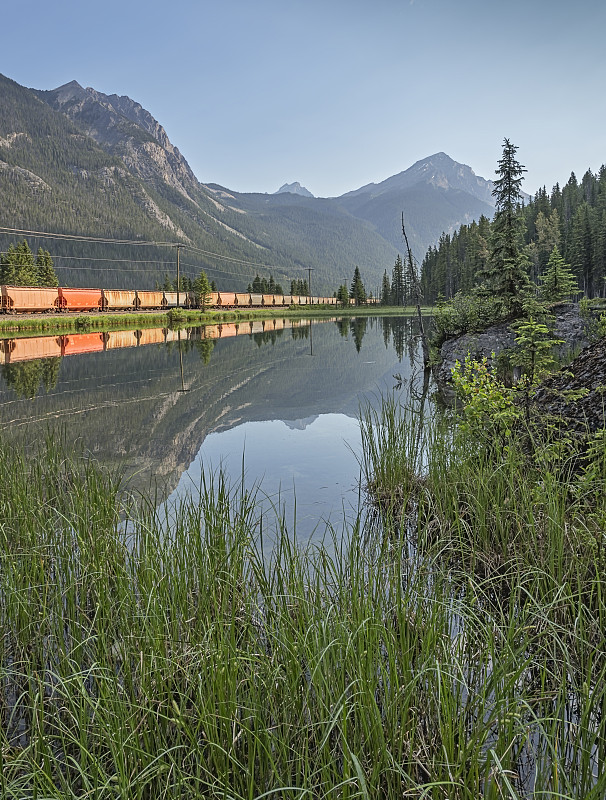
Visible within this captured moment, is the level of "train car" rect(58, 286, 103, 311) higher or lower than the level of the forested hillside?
lower

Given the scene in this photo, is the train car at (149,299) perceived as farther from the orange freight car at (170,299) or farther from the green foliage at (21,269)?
the green foliage at (21,269)

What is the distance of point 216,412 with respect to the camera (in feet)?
34.3

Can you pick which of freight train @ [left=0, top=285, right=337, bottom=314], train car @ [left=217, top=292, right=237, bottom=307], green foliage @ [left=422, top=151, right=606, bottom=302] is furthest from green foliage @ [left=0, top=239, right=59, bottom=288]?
green foliage @ [left=422, top=151, right=606, bottom=302]

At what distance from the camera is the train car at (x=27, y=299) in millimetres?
32375

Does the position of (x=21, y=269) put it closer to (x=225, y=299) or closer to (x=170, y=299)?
(x=170, y=299)

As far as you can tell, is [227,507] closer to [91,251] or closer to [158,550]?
[158,550]

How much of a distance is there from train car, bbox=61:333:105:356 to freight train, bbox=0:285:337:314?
7125mm

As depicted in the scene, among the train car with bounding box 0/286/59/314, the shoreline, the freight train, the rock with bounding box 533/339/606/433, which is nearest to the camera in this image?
the rock with bounding box 533/339/606/433

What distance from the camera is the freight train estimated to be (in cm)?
3378

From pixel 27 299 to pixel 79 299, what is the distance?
6188mm

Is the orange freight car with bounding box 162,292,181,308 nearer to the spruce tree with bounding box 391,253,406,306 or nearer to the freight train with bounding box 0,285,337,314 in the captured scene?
the freight train with bounding box 0,285,337,314

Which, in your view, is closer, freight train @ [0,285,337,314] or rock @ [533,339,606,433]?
rock @ [533,339,606,433]

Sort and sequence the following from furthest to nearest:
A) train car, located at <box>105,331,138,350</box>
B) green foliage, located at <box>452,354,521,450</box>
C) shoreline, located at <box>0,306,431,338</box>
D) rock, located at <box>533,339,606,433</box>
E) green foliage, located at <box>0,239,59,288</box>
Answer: green foliage, located at <box>0,239,59,288</box> → shoreline, located at <box>0,306,431,338</box> → train car, located at <box>105,331,138,350</box> → green foliage, located at <box>452,354,521,450</box> → rock, located at <box>533,339,606,433</box>

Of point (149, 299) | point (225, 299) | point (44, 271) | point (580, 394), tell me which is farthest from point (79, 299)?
point (580, 394)
